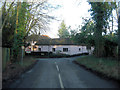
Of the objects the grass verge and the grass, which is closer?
the grass verge

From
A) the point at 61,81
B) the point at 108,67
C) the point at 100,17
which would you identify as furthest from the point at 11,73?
the point at 100,17

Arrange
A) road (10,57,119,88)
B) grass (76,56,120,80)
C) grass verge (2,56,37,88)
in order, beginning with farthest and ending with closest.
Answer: grass (76,56,120,80), grass verge (2,56,37,88), road (10,57,119,88)

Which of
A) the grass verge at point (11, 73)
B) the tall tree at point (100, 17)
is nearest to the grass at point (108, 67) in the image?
the tall tree at point (100, 17)

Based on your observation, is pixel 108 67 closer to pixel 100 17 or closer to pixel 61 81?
pixel 61 81

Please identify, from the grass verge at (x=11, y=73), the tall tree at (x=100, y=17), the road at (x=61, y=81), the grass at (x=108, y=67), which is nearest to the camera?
the road at (x=61, y=81)

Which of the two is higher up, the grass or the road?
the grass

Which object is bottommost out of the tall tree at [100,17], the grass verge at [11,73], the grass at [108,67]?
the grass verge at [11,73]

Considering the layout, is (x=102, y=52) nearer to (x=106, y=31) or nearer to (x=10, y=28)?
(x=106, y=31)

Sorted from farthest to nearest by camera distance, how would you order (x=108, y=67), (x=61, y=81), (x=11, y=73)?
(x=108, y=67), (x=11, y=73), (x=61, y=81)

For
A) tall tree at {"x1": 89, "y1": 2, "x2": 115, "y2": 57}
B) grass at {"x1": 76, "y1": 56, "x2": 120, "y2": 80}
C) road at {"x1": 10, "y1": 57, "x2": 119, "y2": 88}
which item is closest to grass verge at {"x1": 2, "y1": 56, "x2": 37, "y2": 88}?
road at {"x1": 10, "y1": 57, "x2": 119, "y2": 88}

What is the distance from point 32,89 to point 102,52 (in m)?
15.4

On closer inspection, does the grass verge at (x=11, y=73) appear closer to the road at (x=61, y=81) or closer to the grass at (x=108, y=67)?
the road at (x=61, y=81)

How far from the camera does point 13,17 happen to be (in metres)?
16.8

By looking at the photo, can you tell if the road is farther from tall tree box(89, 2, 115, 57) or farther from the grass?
tall tree box(89, 2, 115, 57)
